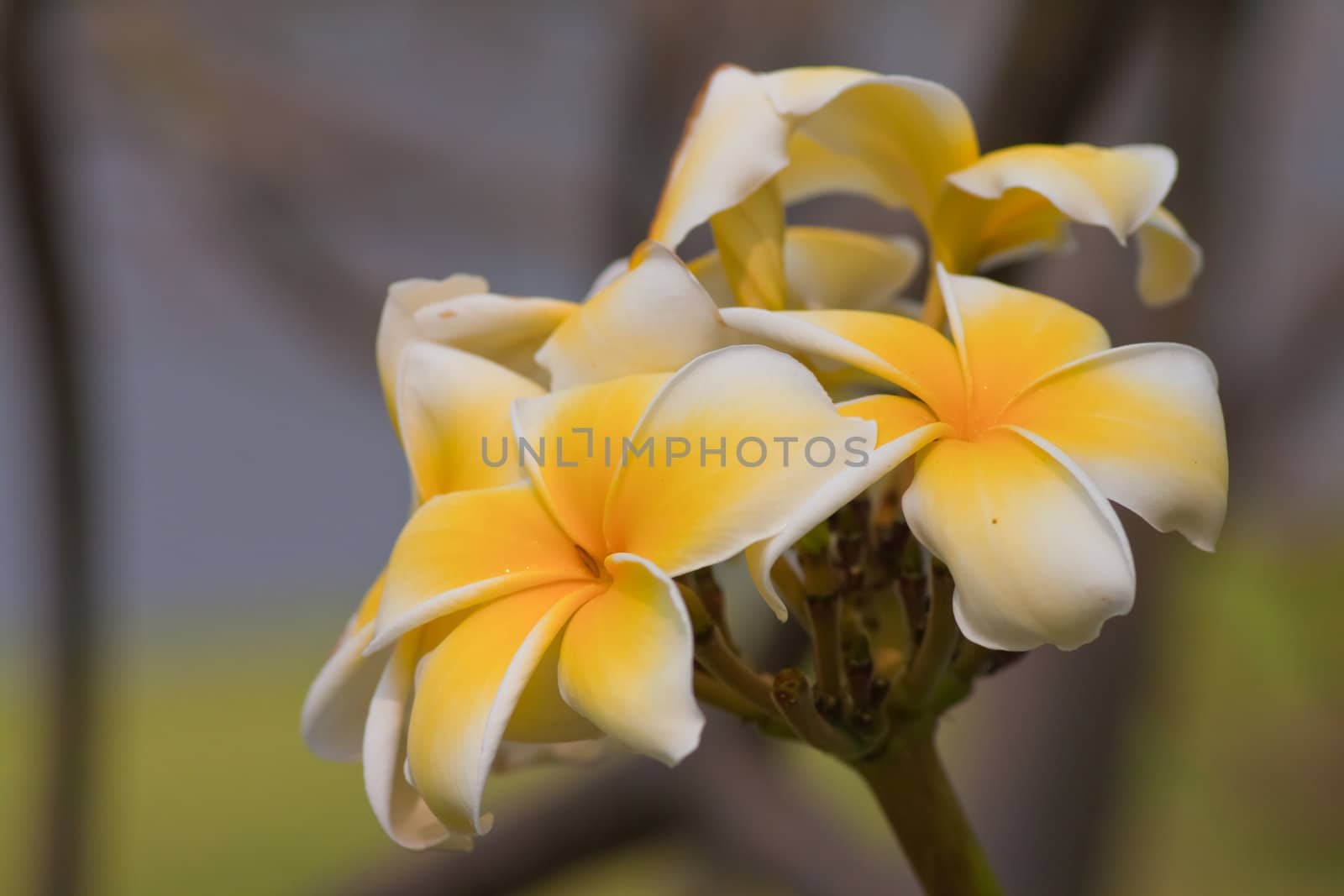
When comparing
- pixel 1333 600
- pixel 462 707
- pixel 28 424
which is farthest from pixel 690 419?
pixel 1333 600

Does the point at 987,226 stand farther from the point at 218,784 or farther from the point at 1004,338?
the point at 218,784

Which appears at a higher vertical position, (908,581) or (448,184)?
(908,581)

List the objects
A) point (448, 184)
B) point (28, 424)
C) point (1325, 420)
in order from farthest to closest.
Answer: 1. point (1325, 420)
2. point (448, 184)
3. point (28, 424)

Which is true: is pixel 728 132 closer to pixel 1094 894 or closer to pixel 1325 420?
pixel 1094 894

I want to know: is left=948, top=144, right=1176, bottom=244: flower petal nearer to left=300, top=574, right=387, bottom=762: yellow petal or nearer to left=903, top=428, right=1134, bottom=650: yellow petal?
left=903, top=428, right=1134, bottom=650: yellow petal

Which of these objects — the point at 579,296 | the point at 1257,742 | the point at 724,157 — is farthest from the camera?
the point at 1257,742

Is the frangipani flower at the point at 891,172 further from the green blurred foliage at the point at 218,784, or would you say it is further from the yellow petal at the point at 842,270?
the green blurred foliage at the point at 218,784

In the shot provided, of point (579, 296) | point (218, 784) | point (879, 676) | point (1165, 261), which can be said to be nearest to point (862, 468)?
point (879, 676)
